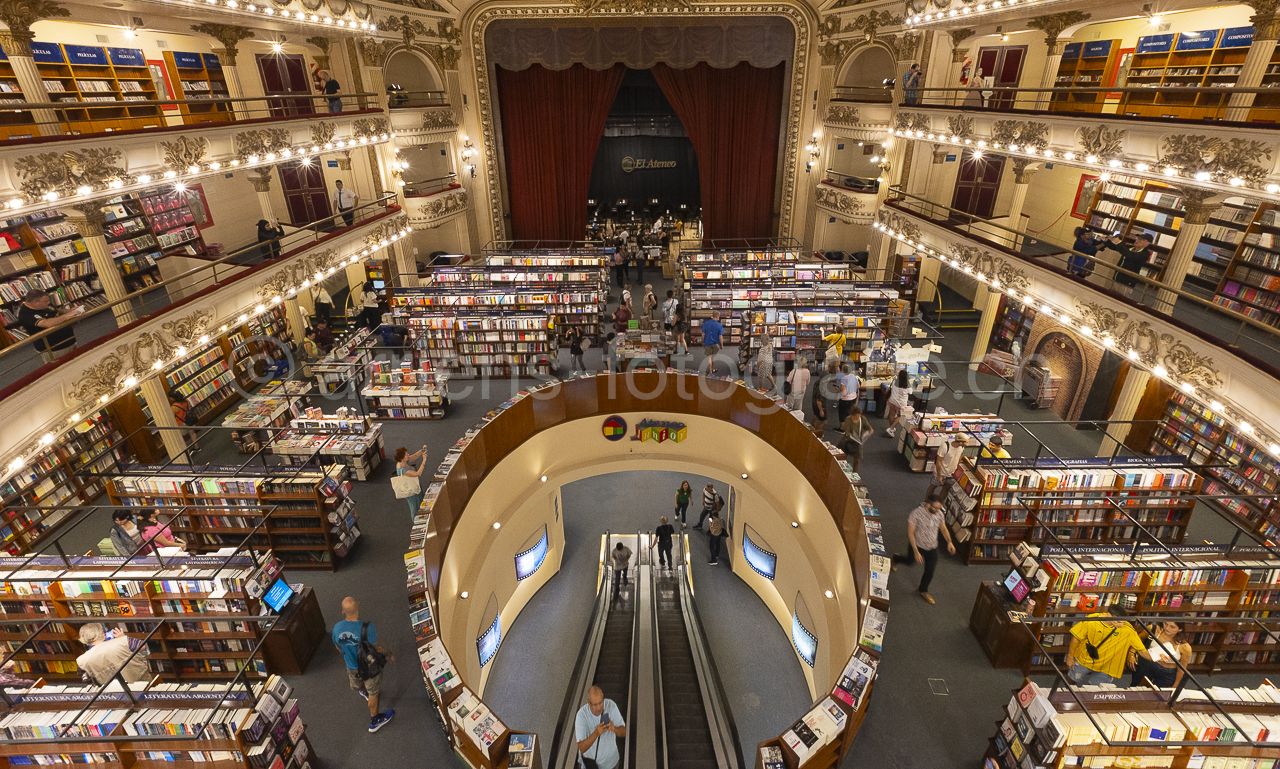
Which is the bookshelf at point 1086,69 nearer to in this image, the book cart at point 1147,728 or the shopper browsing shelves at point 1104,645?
the shopper browsing shelves at point 1104,645

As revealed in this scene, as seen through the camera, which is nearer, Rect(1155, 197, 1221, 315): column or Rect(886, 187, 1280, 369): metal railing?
Rect(886, 187, 1280, 369): metal railing

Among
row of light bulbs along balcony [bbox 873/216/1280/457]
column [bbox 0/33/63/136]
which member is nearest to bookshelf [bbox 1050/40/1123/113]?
row of light bulbs along balcony [bbox 873/216/1280/457]

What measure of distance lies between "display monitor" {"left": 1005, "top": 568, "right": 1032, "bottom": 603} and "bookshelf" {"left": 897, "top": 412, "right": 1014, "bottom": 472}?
2713mm

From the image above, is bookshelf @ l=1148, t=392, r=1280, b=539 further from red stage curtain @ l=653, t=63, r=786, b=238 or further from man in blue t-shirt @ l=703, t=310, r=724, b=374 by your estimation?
red stage curtain @ l=653, t=63, r=786, b=238

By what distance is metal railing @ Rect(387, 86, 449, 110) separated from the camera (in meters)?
15.9

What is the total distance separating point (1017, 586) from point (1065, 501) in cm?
202

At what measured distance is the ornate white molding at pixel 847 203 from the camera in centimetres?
1512

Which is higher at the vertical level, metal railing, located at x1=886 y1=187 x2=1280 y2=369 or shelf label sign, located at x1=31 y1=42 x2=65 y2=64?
shelf label sign, located at x1=31 y1=42 x2=65 y2=64

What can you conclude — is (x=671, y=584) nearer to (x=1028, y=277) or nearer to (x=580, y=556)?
(x=580, y=556)

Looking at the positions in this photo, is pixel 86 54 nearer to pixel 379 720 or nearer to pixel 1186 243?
pixel 379 720

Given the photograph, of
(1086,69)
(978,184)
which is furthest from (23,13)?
(978,184)

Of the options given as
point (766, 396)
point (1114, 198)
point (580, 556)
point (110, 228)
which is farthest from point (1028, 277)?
point (110, 228)

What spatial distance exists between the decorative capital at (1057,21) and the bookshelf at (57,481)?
1527cm

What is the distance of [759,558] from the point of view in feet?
33.0
